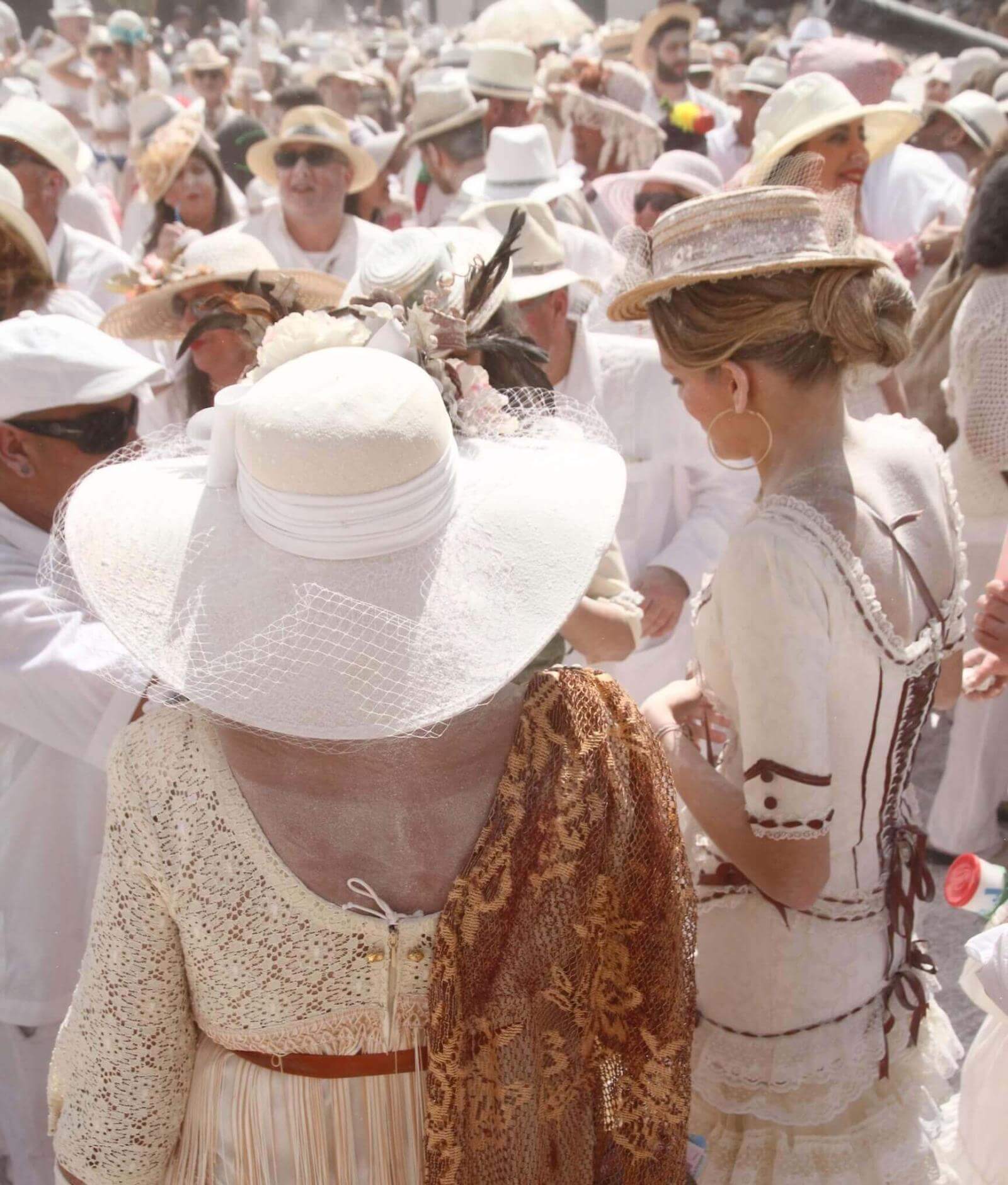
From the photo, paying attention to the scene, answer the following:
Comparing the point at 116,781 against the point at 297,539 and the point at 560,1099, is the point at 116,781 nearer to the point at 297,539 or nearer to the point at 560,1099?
Answer: the point at 297,539

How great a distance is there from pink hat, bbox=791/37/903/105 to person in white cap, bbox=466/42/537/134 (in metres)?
1.64

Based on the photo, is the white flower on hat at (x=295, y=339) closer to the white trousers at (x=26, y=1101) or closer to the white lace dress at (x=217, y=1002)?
the white lace dress at (x=217, y=1002)

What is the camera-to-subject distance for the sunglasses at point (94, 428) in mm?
2246

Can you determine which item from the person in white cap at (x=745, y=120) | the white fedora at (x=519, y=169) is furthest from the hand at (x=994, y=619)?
the person in white cap at (x=745, y=120)

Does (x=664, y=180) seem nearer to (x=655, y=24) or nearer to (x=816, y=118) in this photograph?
(x=816, y=118)

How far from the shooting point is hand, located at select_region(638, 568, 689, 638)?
335cm

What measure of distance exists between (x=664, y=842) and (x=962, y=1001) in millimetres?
2526

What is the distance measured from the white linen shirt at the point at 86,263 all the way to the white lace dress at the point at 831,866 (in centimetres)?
393

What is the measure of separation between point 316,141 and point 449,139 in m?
1.52

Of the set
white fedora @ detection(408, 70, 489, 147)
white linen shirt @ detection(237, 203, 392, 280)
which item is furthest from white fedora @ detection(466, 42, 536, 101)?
white linen shirt @ detection(237, 203, 392, 280)

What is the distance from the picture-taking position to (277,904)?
134 centimetres

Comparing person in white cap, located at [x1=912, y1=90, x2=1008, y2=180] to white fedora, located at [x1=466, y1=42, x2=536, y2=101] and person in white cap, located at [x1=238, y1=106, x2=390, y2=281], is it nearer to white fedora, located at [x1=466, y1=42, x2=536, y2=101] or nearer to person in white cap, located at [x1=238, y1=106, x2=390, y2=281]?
white fedora, located at [x1=466, y1=42, x2=536, y2=101]

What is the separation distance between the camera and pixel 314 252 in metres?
5.19

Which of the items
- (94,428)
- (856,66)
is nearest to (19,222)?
(94,428)
